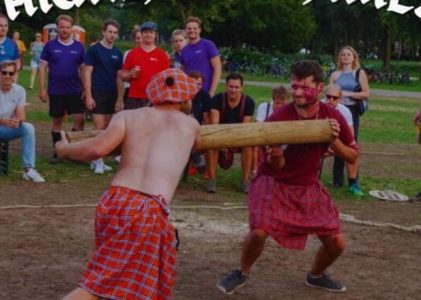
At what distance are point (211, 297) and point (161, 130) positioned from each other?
1855 mm

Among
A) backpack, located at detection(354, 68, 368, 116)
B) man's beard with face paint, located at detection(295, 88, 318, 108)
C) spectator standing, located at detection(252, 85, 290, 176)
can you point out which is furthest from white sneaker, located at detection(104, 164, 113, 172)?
man's beard with face paint, located at detection(295, 88, 318, 108)

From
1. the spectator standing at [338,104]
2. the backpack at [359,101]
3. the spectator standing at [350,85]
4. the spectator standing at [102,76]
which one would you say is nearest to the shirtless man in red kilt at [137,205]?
the spectator standing at [338,104]

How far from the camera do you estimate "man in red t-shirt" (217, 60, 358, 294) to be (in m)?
5.59

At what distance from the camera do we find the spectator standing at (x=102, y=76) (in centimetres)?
1067

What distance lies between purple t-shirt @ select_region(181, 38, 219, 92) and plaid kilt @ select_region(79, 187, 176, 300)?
6.26 m

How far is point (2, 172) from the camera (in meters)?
10.2

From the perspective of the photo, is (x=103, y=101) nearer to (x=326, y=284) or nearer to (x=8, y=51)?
(x=8, y=51)

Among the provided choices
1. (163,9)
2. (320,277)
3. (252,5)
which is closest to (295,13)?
(252,5)

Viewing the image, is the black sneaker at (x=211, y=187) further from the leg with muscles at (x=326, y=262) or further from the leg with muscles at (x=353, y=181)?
the leg with muscles at (x=326, y=262)

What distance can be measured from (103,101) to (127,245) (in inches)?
262

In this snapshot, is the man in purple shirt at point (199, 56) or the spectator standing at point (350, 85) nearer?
the spectator standing at point (350, 85)

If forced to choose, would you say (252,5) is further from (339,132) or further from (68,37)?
(339,132)

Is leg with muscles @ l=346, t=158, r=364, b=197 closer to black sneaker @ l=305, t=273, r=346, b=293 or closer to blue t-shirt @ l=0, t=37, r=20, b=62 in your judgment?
black sneaker @ l=305, t=273, r=346, b=293

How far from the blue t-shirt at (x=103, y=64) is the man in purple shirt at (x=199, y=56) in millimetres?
871
